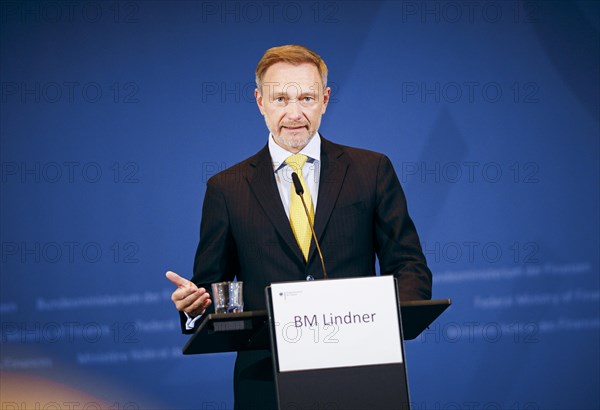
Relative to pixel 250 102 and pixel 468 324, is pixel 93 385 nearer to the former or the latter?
pixel 250 102

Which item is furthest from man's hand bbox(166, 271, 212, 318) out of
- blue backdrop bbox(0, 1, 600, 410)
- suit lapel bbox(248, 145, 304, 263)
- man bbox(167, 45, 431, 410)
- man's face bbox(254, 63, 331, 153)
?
blue backdrop bbox(0, 1, 600, 410)

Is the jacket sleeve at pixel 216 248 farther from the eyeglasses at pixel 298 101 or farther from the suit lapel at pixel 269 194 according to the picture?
the eyeglasses at pixel 298 101

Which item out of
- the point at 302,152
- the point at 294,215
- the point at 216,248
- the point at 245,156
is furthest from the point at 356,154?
the point at 245,156

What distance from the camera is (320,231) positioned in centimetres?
276

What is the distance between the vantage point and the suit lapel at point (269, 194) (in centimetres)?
276

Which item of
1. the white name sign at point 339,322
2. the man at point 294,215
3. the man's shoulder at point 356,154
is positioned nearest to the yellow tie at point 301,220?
the man at point 294,215

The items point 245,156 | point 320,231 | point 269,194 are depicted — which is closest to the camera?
point 320,231

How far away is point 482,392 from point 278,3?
234 centimetres

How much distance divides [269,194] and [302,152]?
0.71 ft

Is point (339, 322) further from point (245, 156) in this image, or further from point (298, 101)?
point (245, 156)

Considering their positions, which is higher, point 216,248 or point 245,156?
point 245,156

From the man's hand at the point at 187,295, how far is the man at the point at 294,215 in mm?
133

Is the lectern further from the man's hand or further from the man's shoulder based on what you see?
the man's shoulder

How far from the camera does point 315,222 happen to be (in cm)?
278
